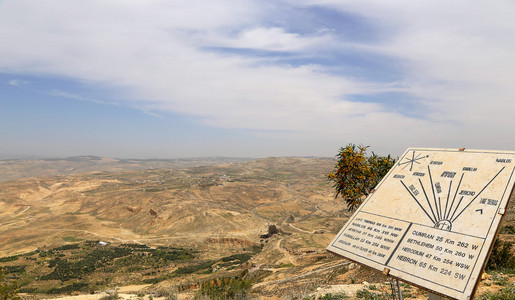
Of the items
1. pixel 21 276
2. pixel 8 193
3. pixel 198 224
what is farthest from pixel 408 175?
pixel 8 193

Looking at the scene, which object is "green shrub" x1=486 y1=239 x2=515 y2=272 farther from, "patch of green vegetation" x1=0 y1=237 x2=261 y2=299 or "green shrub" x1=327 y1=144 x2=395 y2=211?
"patch of green vegetation" x1=0 y1=237 x2=261 y2=299

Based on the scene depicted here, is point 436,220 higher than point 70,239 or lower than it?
higher

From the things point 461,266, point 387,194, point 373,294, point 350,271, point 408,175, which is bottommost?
point 350,271

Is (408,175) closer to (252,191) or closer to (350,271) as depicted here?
(350,271)

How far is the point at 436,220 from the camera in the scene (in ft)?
15.8

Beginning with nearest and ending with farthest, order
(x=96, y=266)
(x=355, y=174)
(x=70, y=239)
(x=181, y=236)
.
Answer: (x=355, y=174) < (x=96, y=266) < (x=70, y=239) < (x=181, y=236)

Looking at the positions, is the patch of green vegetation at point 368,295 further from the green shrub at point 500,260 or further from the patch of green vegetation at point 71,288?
the patch of green vegetation at point 71,288

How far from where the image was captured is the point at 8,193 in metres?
81.9

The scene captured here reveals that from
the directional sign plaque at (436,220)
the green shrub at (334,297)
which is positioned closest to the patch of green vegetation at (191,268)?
the green shrub at (334,297)

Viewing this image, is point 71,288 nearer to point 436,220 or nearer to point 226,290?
point 226,290

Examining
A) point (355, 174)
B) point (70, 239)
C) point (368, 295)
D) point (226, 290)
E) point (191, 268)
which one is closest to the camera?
point (368, 295)

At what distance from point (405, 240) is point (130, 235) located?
57531 millimetres

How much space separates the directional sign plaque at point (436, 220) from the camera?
13.5ft

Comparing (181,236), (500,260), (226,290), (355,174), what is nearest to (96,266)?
(181,236)
